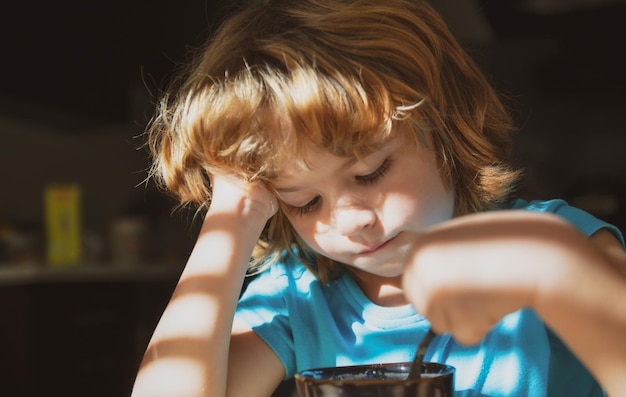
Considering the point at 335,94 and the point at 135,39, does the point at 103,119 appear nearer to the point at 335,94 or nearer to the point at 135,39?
the point at 135,39

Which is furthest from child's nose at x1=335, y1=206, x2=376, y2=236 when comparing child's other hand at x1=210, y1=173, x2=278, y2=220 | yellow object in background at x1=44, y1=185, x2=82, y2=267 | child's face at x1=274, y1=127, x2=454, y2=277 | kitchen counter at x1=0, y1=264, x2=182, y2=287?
yellow object in background at x1=44, y1=185, x2=82, y2=267

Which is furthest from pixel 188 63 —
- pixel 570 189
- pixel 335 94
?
pixel 570 189

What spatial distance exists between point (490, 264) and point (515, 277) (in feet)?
0.08

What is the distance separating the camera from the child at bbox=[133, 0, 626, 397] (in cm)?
93

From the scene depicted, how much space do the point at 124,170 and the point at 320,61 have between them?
380cm

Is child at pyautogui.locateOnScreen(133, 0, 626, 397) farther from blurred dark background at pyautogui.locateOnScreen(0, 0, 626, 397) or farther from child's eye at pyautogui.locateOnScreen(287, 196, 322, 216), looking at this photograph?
blurred dark background at pyautogui.locateOnScreen(0, 0, 626, 397)

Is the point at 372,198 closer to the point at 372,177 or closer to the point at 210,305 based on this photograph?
the point at 372,177

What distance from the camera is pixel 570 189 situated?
355cm

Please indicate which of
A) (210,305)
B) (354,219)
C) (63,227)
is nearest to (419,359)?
(354,219)

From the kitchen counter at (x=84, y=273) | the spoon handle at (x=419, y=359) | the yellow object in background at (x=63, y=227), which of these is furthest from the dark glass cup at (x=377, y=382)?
the yellow object in background at (x=63, y=227)

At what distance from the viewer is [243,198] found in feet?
3.44

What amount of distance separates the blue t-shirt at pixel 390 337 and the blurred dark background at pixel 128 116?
2.17 m

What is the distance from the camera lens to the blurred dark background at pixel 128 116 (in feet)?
11.5

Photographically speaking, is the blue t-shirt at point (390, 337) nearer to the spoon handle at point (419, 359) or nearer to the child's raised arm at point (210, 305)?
the child's raised arm at point (210, 305)
